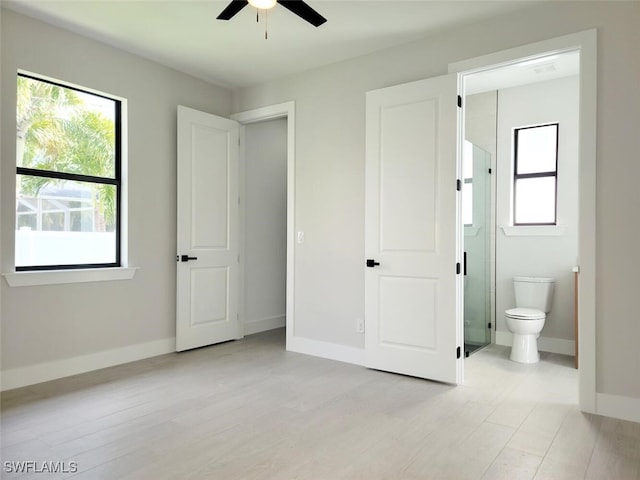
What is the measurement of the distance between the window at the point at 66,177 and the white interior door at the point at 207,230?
61 centimetres

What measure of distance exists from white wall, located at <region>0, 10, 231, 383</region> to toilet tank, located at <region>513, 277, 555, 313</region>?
3337 millimetres

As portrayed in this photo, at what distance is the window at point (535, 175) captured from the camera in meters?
4.30

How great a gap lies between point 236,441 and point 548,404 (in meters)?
2.00

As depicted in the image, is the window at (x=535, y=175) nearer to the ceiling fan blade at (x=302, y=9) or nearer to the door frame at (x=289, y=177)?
the door frame at (x=289, y=177)

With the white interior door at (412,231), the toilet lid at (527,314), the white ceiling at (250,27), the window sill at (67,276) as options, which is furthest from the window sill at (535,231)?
the window sill at (67,276)

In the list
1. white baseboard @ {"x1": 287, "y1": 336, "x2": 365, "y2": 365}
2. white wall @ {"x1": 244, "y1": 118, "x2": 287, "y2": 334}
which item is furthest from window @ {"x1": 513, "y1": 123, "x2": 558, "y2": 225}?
white wall @ {"x1": 244, "y1": 118, "x2": 287, "y2": 334}

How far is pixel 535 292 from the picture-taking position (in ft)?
13.7

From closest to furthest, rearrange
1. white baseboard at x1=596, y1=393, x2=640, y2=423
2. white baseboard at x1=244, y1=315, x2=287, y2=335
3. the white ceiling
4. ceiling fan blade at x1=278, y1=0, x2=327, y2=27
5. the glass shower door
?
ceiling fan blade at x1=278, y1=0, x2=327, y2=27
white baseboard at x1=596, y1=393, x2=640, y2=423
the white ceiling
the glass shower door
white baseboard at x1=244, y1=315, x2=287, y2=335

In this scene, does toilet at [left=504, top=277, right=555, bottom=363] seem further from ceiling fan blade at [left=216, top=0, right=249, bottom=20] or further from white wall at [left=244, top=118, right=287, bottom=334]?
ceiling fan blade at [left=216, top=0, right=249, bottom=20]

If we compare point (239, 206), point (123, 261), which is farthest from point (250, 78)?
point (123, 261)

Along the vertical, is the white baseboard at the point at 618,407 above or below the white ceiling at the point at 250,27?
below

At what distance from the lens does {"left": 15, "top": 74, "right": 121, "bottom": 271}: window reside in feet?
10.5

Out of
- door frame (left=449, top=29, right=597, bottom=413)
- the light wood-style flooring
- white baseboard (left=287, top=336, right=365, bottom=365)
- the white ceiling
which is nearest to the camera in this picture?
the light wood-style flooring

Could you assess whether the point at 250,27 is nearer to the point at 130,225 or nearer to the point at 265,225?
the point at 130,225
